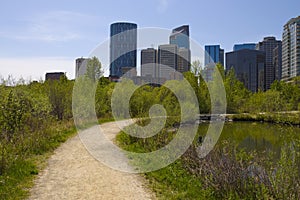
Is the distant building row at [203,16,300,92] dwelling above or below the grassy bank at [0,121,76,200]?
above

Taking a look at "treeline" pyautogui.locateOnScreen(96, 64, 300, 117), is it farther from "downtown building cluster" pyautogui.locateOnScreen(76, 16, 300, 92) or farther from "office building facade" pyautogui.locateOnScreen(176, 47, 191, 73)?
"office building facade" pyautogui.locateOnScreen(176, 47, 191, 73)

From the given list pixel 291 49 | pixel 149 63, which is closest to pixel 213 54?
pixel 291 49

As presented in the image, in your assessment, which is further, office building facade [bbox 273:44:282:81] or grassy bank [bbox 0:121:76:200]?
office building facade [bbox 273:44:282:81]

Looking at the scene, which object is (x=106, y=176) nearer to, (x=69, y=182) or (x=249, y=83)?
(x=69, y=182)

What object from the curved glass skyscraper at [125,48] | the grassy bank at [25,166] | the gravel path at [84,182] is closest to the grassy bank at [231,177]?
the gravel path at [84,182]

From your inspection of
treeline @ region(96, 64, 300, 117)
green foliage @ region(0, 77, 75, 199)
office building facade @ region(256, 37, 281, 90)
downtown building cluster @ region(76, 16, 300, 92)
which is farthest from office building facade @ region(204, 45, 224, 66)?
office building facade @ region(256, 37, 281, 90)

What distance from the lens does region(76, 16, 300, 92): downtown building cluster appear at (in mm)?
10875

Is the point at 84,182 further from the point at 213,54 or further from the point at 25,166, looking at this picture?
the point at 213,54

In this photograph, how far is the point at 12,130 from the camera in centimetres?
891

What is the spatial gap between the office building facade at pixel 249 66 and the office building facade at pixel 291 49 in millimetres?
6942

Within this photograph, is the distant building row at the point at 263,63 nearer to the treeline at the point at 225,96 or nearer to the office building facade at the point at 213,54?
the office building facade at the point at 213,54

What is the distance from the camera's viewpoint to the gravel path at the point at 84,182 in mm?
5312

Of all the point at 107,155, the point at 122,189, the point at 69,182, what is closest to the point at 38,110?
the point at 107,155

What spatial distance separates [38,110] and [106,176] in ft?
19.9
